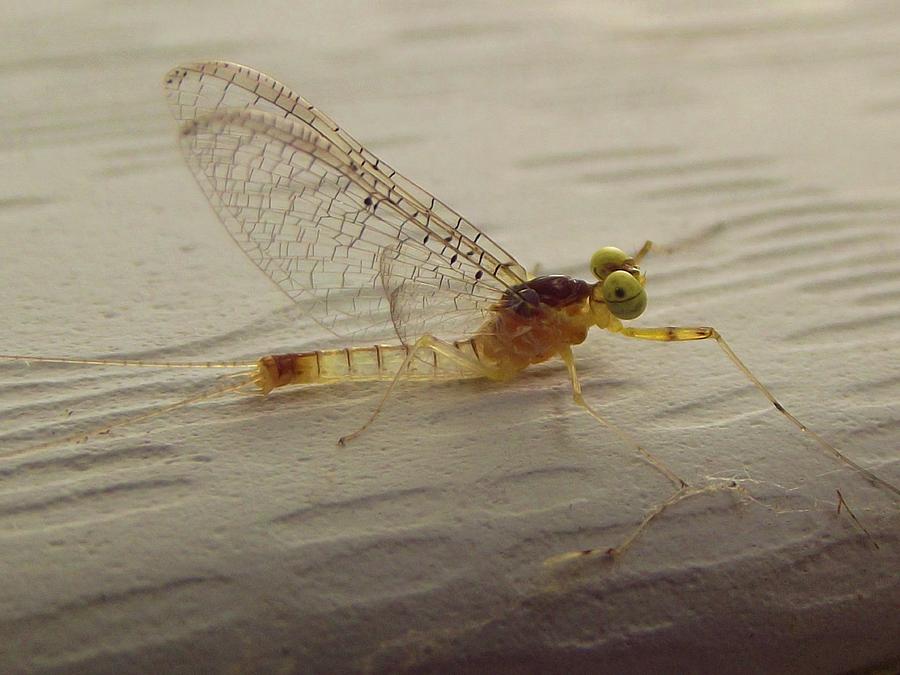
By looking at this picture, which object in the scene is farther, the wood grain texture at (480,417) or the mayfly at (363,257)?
the mayfly at (363,257)

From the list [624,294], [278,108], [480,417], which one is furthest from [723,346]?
[278,108]

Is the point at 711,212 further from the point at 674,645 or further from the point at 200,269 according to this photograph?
the point at 674,645

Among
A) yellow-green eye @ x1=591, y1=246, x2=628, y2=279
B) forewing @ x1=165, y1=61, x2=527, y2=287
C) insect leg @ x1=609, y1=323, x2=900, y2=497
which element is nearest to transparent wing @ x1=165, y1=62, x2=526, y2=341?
forewing @ x1=165, y1=61, x2=527, y2=287

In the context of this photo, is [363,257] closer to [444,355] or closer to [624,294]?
[444,355]

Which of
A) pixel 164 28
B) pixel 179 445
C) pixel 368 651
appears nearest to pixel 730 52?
pixel 164 28

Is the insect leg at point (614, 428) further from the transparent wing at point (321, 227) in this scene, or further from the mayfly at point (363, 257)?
the transparent wing at point (321, 227)

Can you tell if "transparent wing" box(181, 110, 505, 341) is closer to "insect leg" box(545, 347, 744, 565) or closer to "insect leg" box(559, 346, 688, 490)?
"insect leg" box(559, 346, 688, 490)

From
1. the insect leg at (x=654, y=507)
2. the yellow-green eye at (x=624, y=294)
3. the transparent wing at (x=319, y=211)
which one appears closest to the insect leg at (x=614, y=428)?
the insect leg at (x=654, y=507)
